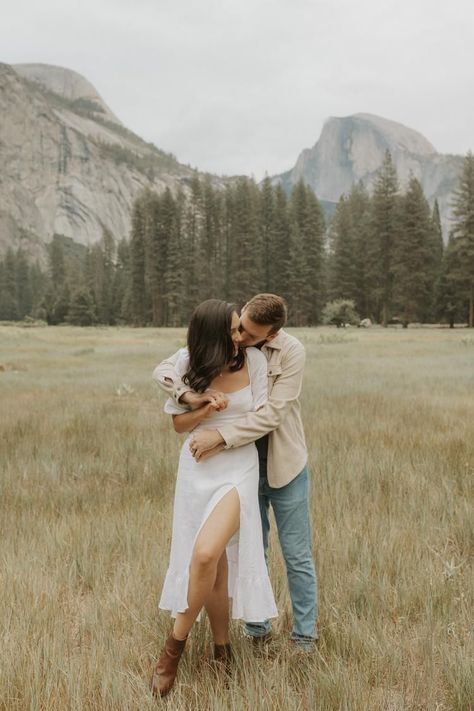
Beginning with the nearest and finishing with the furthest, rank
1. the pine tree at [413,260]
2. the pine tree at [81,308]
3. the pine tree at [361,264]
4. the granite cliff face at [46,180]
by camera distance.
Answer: the pine tree at [413,260], the pine tree at [361,264], the pine tree at [81,308], the granite cliff face at [46,180]

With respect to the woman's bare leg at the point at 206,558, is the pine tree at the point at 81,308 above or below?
above

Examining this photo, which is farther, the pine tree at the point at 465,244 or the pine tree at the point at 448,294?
the pine tree at the point at 448,294

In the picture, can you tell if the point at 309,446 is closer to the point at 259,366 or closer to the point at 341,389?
the point at 259,366

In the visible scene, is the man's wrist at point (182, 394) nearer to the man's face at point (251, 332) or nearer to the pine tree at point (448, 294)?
the man's face at point (251, 332)

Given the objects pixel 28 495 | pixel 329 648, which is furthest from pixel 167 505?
pixel 329 648

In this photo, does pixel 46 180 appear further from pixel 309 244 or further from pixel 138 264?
pixel 309 244

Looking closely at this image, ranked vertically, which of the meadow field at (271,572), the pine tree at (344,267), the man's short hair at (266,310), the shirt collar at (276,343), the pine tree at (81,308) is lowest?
the meadow field at (271,572)

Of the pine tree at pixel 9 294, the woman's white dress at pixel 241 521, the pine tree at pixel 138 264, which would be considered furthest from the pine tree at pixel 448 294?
the pine tree at pixel 9 294

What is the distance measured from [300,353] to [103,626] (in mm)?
1876

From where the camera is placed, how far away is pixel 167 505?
18.5 feet

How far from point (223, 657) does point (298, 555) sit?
2.06 ft

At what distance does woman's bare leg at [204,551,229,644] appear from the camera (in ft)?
9.39

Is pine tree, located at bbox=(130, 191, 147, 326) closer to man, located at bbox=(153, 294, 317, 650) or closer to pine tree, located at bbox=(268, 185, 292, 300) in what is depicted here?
pine tree, located at bbox=(268, 185, 292, 300)

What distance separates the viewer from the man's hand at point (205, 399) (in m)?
2.80
